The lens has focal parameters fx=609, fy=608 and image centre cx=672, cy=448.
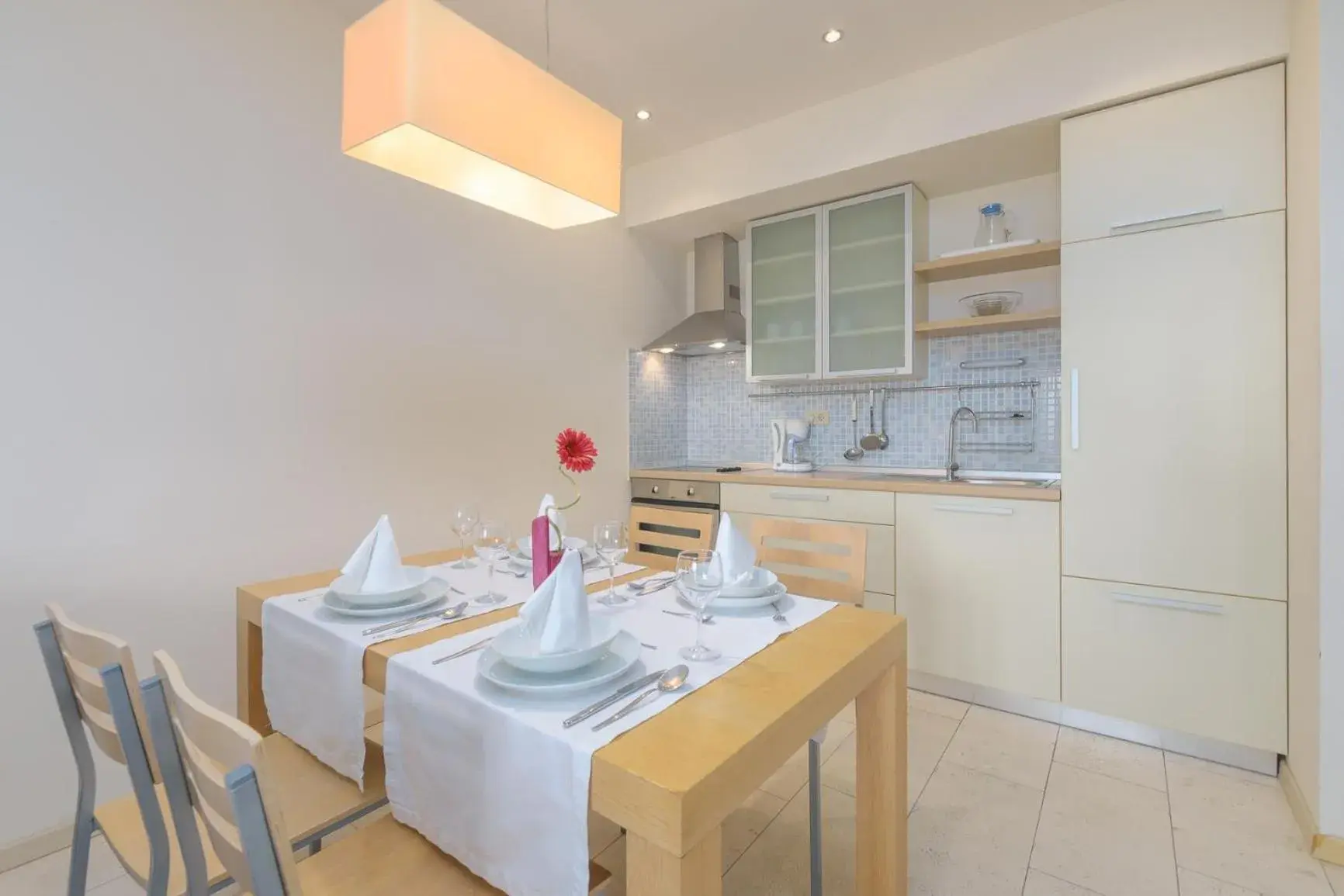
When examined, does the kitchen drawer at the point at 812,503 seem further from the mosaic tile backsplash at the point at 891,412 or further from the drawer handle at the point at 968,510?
the mosaic tile backsplash at the point at 891,412

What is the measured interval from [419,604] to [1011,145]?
107 inches

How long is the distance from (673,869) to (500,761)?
0.28m

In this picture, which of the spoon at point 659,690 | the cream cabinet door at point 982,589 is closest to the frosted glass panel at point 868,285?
the cream cabinet door at point 982,589

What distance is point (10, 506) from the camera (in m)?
1.56

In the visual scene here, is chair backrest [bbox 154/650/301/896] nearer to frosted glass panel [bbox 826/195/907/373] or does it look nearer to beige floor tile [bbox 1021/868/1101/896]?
beige floor tile [bbox 1021/868/1101/896]

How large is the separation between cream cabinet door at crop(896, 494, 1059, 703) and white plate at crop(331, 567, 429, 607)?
78.4 inches

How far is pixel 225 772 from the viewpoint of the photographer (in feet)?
2.32

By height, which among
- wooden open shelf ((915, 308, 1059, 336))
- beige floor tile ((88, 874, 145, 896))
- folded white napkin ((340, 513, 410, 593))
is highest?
wooden open shelf ((915, 308, 1059, 336))

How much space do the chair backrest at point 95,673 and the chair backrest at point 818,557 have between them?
4.48ft

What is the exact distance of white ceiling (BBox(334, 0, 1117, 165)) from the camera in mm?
2137

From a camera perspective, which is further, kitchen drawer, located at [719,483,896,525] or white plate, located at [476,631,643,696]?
kitchen drawer, located at [719,483,896,525]

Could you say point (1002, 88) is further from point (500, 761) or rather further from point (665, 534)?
point (500, 761)

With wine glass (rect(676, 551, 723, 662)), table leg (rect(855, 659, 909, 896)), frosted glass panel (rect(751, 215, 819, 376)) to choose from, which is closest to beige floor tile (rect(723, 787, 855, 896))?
table leg (rect(855, 659, 909, 896))

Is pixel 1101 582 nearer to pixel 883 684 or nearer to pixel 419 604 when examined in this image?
pixel 883 684
